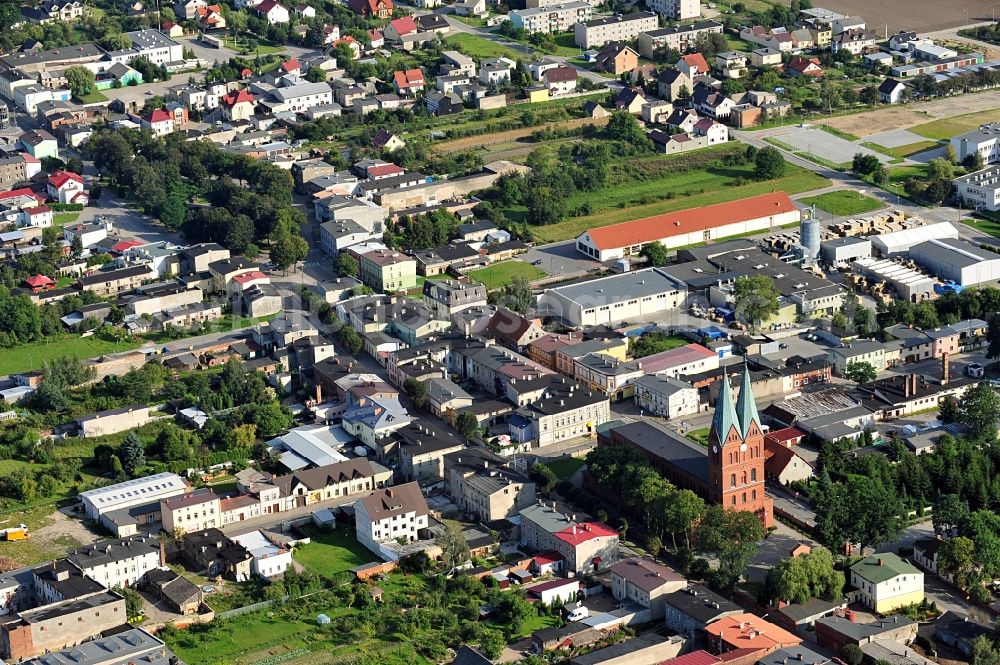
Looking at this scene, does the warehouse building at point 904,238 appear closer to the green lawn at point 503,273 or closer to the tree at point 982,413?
the green lawn at point 503,273

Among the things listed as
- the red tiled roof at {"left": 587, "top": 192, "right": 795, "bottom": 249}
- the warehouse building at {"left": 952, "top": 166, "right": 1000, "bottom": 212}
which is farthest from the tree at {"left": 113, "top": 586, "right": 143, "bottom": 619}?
the warehouse building at {"left": 952, "top": 166, "right": 1000, "bottom": 212}

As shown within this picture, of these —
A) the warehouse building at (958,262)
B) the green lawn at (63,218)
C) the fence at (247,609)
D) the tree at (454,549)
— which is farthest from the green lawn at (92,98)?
the fence at (247,609)

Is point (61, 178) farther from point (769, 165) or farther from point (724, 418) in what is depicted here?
point (724, 418)

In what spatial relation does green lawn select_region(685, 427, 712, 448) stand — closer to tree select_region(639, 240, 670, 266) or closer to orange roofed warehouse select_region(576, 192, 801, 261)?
tree select_region(639, 240, 670, 266)

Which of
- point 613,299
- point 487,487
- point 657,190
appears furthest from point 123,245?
point 487,487

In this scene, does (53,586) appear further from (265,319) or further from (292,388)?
(265,319)

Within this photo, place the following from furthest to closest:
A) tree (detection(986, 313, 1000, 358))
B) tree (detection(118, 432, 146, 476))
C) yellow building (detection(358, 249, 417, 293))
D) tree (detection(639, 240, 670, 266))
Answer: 1. tree (detection(639, 240, 670, 266))
2. yellow building (detection(358, 249, 417, 293))
3. tree (detection(986, 313, 1000, 358))
4. tree (detection(118, 432, 146, 476))

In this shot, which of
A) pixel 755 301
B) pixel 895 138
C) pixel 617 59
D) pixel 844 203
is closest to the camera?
pixel 755 301
